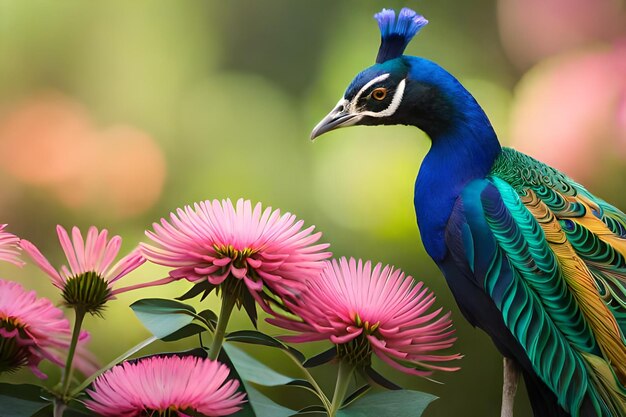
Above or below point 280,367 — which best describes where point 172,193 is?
above

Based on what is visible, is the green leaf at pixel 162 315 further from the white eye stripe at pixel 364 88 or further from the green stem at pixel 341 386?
the white eye stripe at pixel 364 88

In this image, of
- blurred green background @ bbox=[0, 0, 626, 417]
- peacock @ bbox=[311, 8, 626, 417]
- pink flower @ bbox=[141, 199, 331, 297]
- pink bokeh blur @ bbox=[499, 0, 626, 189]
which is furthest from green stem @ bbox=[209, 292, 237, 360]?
pink bokeh blur @ bbox=[499, 0, 626, 189]

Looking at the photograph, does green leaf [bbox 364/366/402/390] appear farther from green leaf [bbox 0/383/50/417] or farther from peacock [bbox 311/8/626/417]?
peacock [bbox 311/8/626/417]

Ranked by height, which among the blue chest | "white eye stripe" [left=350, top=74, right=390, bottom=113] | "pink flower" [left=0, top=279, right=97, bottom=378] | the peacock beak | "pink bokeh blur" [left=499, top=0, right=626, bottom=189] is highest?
"pink bokeh blur" [left=499, top=0, right=626, bottom=189]

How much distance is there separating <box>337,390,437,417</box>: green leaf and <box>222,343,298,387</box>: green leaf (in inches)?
1.0

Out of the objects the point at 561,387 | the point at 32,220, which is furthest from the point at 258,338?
the point at 32,220

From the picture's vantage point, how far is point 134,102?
1.29 metres

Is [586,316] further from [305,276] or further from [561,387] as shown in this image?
[305,276]

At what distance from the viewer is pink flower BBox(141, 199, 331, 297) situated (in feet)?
1.05

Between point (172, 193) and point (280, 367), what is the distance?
299 millimetres

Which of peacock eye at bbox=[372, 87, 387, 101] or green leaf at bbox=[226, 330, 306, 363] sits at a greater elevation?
peacock eye at bbox=[372, 87, 387, 101]

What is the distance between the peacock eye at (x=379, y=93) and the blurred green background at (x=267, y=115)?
21.4 inches

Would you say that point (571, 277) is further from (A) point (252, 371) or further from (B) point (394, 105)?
(A) point (252, 371)

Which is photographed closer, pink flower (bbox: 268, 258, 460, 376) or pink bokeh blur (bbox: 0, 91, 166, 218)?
pink flower (bbox: 268, 258, 460, 376)
